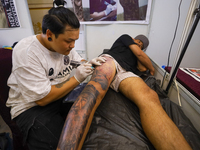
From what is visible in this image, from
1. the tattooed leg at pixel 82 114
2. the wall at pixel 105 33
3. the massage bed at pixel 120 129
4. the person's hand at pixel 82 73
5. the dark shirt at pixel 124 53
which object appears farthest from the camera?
the wall at pixel 105 33

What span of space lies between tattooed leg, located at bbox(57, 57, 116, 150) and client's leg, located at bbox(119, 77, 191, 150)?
0.27 meters

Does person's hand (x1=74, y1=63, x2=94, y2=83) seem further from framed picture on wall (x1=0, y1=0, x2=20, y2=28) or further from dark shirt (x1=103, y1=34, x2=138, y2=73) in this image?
framed picture on wall (x1=0, y1=0, x2=20, y2=28)

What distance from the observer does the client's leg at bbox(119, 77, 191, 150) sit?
2.15 feet

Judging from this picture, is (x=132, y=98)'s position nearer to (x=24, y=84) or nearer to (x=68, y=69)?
(x=68, y=69)

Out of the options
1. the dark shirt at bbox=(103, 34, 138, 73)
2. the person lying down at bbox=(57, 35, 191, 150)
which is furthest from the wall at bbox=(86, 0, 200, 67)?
the person lying down at bbox=(57, 35, 191, 150)

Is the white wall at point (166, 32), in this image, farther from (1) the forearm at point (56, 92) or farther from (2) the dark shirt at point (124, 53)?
(1) the forearm at point (56, 92)

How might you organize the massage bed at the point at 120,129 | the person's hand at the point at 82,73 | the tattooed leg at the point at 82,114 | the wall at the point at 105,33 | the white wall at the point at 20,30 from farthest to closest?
1. the wall at the point at 105,33
2. the white wall at the point at 20,30
3. the person's hand at the point at 82,73
4. the massage bed at the point at 120,129
5. the tattooed leg at the point at 82,114

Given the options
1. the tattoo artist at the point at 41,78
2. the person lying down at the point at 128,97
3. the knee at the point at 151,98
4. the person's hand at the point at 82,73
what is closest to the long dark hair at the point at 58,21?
the tattoo artist at the point at 41,78

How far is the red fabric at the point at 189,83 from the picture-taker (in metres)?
0.89

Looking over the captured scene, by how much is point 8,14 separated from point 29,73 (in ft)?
4.33

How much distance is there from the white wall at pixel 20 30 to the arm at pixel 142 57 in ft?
5.08

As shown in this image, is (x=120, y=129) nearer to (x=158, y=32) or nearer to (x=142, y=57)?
(x=142, y=57)

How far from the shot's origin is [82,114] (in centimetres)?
71

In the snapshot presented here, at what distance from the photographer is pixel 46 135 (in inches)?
31.8
